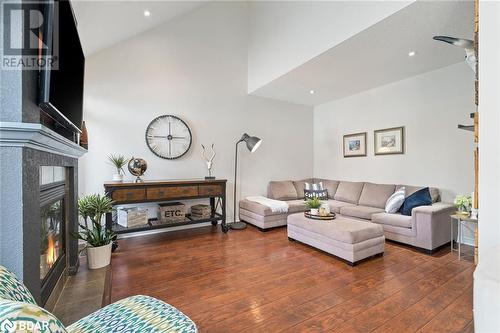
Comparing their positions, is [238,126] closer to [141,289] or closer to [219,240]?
→ [219,240]

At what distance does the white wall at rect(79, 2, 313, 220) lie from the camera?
128 inches

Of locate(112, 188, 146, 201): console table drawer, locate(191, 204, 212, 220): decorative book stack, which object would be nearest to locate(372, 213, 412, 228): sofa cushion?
locate(191, 204, 212, 220): decorative book stack

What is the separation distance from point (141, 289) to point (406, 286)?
2432mm

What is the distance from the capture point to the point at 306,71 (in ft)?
11.3

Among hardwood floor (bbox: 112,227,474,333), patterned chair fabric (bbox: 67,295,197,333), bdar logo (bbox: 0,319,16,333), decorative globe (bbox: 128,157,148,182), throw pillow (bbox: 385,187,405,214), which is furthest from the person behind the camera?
throw pillow (bbox: 385,187,405,214)

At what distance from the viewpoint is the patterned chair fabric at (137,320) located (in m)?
0.97

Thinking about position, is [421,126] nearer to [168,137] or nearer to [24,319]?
[168,137]

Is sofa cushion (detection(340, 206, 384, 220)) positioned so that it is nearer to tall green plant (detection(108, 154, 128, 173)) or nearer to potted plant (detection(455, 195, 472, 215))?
potted plant (detection(455, 195, 472, 215))

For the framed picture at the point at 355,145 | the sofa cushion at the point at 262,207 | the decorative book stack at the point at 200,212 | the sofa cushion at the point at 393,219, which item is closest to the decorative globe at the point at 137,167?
the decorative book stack at the point at 200,212

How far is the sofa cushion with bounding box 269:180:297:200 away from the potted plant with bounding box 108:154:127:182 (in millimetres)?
2715

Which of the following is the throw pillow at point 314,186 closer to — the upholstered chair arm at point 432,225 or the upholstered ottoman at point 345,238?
the upholstered ottoman at point 345,238

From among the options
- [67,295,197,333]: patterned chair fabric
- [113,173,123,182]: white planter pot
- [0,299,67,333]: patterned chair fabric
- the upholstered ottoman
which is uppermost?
[113,173,123,182]: white planter pot

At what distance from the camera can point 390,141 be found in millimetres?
4012

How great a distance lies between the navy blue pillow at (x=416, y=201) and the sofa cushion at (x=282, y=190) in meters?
1.97
